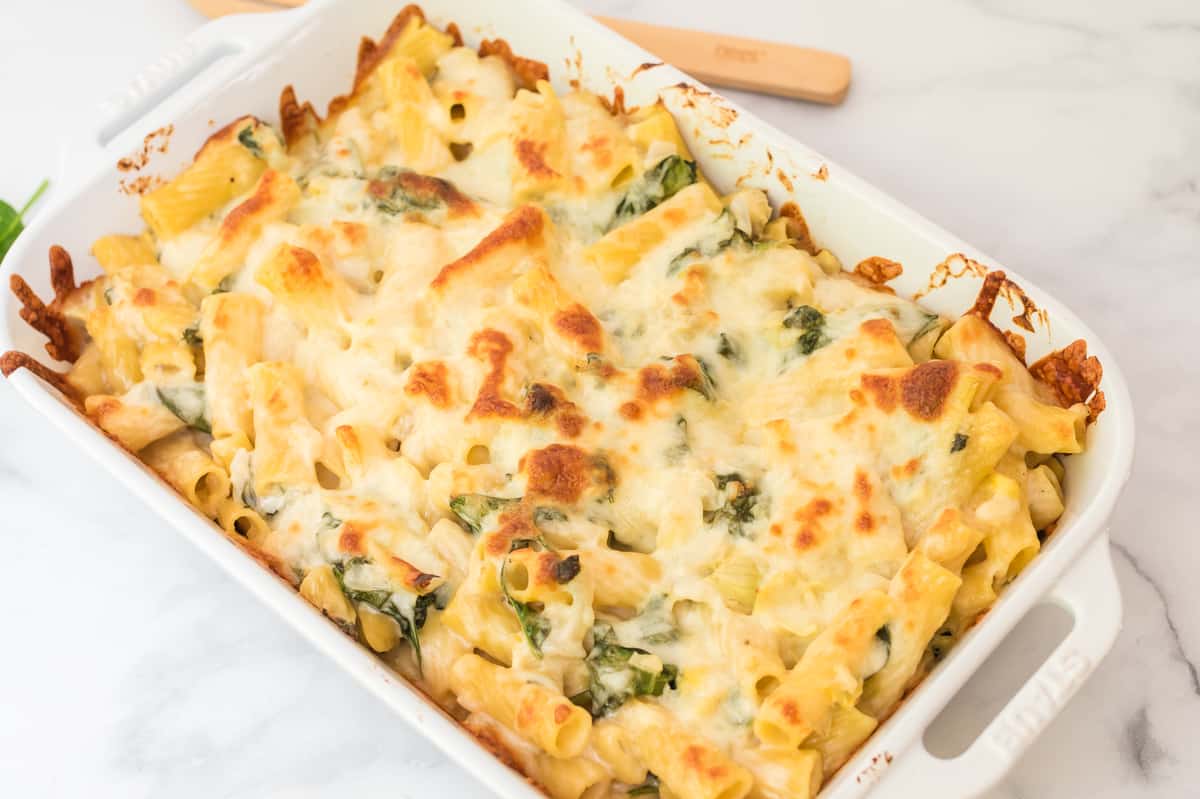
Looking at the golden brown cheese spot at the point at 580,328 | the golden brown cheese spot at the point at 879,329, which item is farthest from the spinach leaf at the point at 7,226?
the golden brown cheese spot at the point at 879,329

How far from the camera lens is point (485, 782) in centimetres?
204

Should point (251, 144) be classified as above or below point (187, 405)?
above

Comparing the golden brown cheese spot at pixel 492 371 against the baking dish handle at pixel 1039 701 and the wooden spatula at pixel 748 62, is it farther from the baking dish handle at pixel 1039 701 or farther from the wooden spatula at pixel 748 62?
the wooden spatula at pixel 748 62

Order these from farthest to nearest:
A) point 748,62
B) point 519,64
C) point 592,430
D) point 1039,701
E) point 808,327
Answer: point 748,62, point 519,64, point 808,327, point 592,430, point 1039,701

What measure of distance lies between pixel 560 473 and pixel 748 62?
1.40 m

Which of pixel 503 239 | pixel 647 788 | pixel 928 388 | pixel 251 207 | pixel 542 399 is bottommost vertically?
pixel 647 788

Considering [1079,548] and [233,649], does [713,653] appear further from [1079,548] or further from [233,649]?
[233,649]

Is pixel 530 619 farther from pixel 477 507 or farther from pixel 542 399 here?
pixel 542 399

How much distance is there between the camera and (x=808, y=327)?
2527 millimetres

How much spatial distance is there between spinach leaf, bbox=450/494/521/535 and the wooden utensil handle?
1.39m

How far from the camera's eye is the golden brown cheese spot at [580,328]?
252 cm

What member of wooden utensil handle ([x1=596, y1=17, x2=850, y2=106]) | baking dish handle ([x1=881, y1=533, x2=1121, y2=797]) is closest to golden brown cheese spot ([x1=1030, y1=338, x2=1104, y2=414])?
baking dish handle ([x1=881, y1=533, x2=1121, y2=797])

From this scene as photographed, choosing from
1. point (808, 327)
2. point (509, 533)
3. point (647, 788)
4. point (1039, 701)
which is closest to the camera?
point (1039, 701)

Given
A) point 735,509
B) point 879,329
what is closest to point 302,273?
point 735,509
